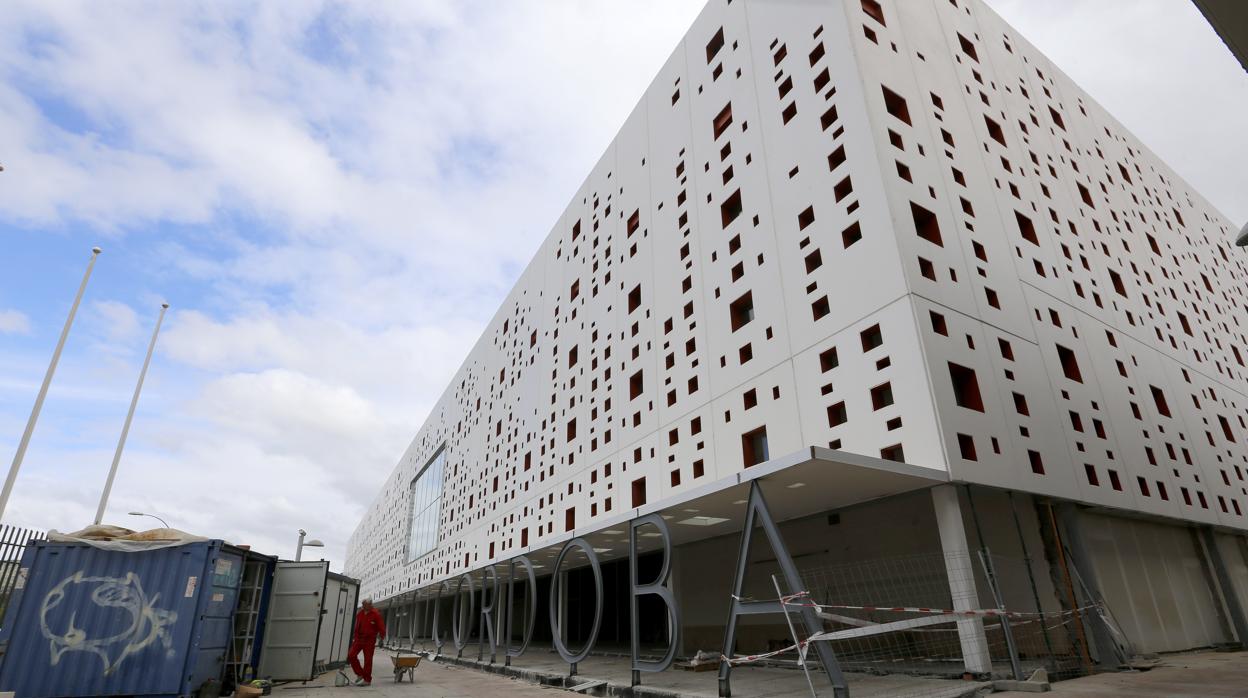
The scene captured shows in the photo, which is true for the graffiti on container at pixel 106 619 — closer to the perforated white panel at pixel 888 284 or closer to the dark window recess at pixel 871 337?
the perforated white panel at pixel 888 284

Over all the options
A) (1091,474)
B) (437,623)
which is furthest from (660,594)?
(437,623)

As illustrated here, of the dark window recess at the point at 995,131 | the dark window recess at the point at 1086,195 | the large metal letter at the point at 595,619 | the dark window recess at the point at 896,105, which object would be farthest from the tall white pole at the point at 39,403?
the dark window recess at the point at 1086,195

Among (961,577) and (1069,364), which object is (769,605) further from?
(1069,364)

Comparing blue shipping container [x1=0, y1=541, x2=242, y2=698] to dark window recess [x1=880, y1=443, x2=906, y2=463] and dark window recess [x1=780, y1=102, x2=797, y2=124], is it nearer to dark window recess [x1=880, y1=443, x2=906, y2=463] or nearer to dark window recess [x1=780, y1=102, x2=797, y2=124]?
dark window recess [x1=880, y1=443, x2=906, y2=463]

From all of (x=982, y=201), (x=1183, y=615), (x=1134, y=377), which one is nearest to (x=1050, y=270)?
(x=982, y=201)

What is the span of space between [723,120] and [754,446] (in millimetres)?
11047

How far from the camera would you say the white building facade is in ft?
44.4

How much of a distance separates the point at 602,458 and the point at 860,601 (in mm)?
11128

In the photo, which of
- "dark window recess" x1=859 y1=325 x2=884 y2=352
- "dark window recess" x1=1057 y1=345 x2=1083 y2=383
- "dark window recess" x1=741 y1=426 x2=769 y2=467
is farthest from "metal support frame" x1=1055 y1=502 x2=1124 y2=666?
"dark window recess" x1=741 y1=426 x2=769 y2=467

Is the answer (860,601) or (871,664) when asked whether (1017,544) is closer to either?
(860,601)

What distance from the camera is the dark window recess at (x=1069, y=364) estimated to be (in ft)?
54.7

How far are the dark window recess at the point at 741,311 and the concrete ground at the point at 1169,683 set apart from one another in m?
10.6

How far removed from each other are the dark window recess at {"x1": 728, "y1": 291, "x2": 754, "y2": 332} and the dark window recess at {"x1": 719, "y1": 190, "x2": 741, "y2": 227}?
9.32ft

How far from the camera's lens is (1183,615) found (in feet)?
58.7
